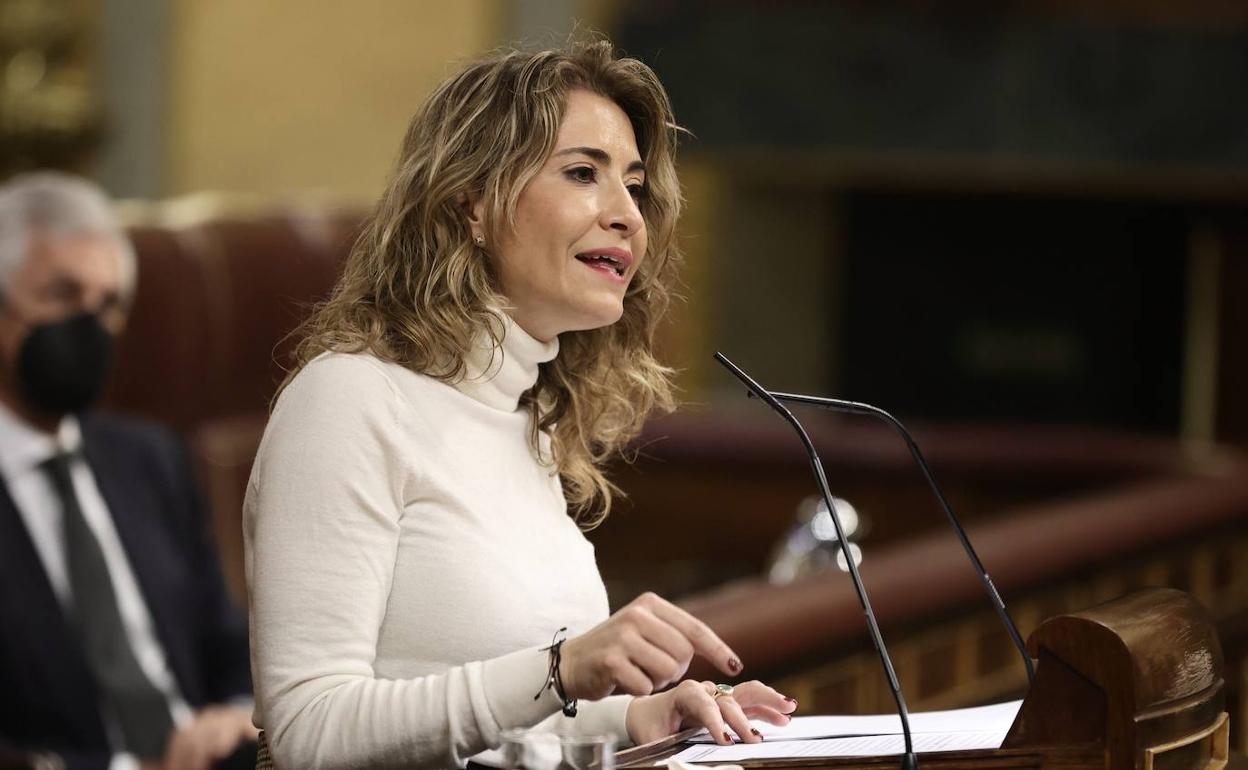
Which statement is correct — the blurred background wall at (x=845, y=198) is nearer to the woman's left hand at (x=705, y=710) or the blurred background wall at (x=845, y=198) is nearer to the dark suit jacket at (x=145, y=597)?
the dark suit jacket at (x=145, y=597)

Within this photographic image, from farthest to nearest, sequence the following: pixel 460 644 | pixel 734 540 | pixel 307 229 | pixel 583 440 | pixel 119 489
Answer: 1. pixel 734 540
2. pixel 307 229
3. pixel 119 489
4. pixel 583 440
5. pixel 460 644

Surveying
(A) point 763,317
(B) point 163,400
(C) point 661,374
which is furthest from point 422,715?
(A) point 763,317

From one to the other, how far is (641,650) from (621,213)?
0.39 m

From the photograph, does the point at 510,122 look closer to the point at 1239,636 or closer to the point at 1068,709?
the point at 1068,709

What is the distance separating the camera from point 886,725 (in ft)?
4.48

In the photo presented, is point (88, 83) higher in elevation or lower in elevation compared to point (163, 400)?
higher

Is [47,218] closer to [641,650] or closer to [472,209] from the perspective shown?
[472,209]

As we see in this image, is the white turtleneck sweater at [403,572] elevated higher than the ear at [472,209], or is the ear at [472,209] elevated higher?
the ear at [472,209]

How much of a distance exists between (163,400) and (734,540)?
160 centimetres

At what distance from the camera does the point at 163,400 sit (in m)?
3.53

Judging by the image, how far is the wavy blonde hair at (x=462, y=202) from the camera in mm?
1385

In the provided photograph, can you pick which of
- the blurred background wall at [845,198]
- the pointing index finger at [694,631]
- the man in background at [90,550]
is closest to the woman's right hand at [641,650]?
the pointing index finger at [694,631]

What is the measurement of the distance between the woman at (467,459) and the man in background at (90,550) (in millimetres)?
1059

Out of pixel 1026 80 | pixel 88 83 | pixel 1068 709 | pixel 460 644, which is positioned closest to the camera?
pixel 1068 709
